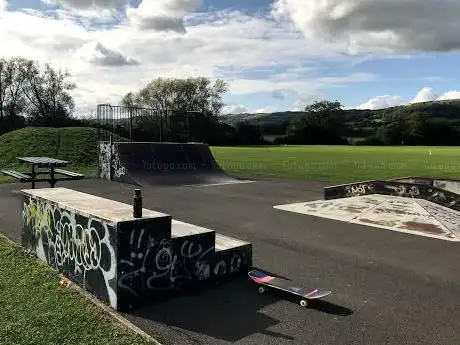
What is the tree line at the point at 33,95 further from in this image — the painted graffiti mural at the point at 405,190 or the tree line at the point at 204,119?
the painted graffiti mural at the point at 405,190

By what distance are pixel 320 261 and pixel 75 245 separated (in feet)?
12.3

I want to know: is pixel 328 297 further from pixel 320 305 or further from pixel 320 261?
pixel 320 261

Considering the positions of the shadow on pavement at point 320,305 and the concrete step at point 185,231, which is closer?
the shadow on pavement at point 320,305

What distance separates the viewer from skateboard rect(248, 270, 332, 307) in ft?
16.6

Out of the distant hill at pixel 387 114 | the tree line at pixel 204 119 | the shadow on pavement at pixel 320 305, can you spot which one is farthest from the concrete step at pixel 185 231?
the distant hill at pixel 387 114

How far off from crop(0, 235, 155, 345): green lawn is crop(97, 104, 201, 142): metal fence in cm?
1603

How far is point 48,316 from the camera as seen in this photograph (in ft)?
14.7

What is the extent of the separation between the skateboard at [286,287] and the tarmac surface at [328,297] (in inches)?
4.4

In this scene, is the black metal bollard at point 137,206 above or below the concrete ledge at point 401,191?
above

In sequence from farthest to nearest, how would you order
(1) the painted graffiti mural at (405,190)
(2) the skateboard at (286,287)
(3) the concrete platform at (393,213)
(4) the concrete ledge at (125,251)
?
(1) the painted graffiti mural at (405,190)
(3) the concrete platform at (393,213)
(2) the skateboard at (286,287)
(4) the concrete ledge at (125,251)

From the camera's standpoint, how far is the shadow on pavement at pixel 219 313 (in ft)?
14.5

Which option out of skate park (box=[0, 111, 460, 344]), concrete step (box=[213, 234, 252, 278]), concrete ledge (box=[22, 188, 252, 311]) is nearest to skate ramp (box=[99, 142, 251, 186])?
skate park (box=[0, 111, 460, 344])

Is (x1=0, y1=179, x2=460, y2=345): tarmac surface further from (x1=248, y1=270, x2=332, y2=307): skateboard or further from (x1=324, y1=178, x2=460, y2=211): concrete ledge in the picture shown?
(x1=324, y1=178, x2=460, y2=211): concrete ledge

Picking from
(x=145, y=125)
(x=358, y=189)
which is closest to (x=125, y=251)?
(x=358, y=189)
